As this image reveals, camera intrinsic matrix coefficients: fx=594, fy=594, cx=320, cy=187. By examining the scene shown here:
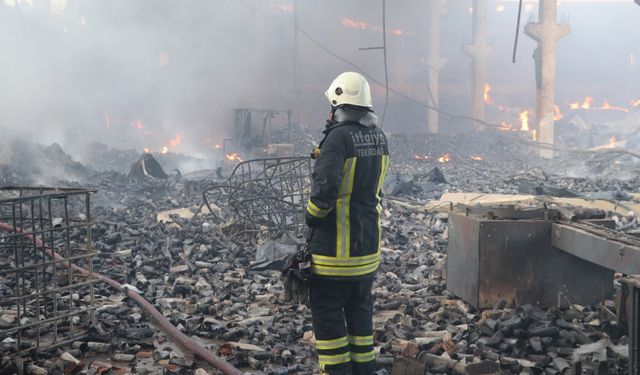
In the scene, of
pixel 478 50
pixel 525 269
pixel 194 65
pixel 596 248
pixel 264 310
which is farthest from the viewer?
pixel 194 65

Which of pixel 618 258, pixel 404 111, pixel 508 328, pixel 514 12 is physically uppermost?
pixel 514 12

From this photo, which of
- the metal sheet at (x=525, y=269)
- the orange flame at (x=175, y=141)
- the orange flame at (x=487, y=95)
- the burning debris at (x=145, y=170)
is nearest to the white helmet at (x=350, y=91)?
the metal sheet at (x=525, y=269)

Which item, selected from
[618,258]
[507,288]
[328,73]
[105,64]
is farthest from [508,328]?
[328,73]

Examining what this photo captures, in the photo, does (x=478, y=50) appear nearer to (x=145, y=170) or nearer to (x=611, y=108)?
(x=145, y=170)

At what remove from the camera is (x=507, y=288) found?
543 cm

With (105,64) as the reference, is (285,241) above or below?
below

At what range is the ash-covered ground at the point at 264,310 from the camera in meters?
4.61

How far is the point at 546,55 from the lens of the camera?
2145cm

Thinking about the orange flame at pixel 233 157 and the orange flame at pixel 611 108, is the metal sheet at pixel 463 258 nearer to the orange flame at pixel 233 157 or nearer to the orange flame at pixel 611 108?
the orange flame at pixel 233 157

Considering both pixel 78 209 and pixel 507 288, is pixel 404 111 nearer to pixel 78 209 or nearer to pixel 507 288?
pixel 78 209

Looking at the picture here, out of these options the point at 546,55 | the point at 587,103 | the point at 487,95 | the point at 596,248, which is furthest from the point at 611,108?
the point at 596,248

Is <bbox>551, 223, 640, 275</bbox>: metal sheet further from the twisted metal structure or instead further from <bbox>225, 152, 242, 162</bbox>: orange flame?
<bbox>225, 152, 242, 162</bbox>: orange flame

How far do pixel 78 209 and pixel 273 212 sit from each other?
5.33 meters

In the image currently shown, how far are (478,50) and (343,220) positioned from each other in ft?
78.9
